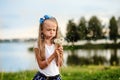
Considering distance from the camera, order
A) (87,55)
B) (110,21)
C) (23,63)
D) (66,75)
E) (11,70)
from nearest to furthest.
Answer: (66,75), (11,70), (23,63), (110,21), (87,55)

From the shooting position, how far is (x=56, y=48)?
14.3 feet

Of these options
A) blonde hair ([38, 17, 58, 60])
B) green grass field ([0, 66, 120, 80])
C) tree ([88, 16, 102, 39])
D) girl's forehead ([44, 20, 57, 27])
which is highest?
girl's forehead ([44, 20, 57, 27])

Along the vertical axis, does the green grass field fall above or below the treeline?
below

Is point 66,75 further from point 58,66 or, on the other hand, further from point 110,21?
point 110,21

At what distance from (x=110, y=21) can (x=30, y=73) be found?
414 inches

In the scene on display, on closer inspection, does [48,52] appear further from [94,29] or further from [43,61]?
[94,29]

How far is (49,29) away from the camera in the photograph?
444 centimetres

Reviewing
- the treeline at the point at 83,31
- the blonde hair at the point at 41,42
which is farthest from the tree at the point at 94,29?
the blonde hair at the point at 41,42

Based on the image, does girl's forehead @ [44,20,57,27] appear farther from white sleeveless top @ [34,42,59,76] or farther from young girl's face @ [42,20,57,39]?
white sleeveless top @ [34,42,59,76]

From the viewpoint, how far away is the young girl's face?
4.42 metres

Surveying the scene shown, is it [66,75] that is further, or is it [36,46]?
[66,75]

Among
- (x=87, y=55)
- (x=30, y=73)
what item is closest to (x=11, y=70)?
(x=30, y=73)

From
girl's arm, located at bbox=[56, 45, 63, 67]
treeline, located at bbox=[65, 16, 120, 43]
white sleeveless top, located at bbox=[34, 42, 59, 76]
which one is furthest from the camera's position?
treeline, located at bbox=[65, 16, 120, 43]

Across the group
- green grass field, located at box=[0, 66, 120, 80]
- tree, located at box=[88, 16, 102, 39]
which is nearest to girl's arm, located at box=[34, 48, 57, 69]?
tree, located at box=[88, 16, 102, 39]
